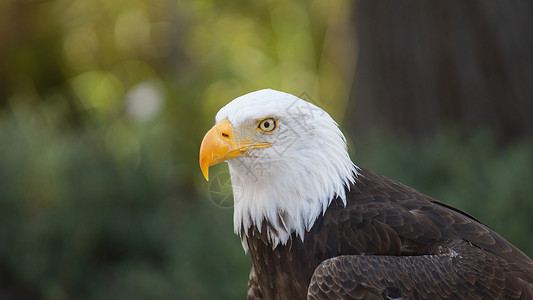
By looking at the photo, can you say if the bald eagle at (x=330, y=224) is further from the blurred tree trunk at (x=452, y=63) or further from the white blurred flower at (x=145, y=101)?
the white blurred flower at (x=145, y=101)

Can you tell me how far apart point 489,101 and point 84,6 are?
32.1 feet

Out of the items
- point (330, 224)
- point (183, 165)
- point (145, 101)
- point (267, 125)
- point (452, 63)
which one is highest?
point (145, 101)

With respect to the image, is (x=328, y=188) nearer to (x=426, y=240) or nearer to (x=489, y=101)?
(x=426, y=240)

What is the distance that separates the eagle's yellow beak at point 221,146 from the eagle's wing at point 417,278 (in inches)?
26.4

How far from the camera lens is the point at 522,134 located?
696 centimetres

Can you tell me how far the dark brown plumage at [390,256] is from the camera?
8.84 ft

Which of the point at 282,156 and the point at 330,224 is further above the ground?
the point at 282,156

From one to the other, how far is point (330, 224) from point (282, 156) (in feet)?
1.34

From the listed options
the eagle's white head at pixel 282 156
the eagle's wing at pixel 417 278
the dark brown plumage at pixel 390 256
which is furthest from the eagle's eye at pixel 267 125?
the eagle's wing at pixel 417 278

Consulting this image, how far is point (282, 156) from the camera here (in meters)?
2.97

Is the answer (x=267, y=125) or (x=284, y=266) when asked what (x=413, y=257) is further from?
(x=267, y=125)

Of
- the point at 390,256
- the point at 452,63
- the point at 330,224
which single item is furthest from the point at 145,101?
the point at 390,256

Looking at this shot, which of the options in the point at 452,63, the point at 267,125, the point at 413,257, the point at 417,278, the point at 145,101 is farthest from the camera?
the point at 145,101

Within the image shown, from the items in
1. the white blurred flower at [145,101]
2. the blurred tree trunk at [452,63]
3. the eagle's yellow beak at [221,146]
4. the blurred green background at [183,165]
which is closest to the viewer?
the eagle's yellow beak at [221,146]
